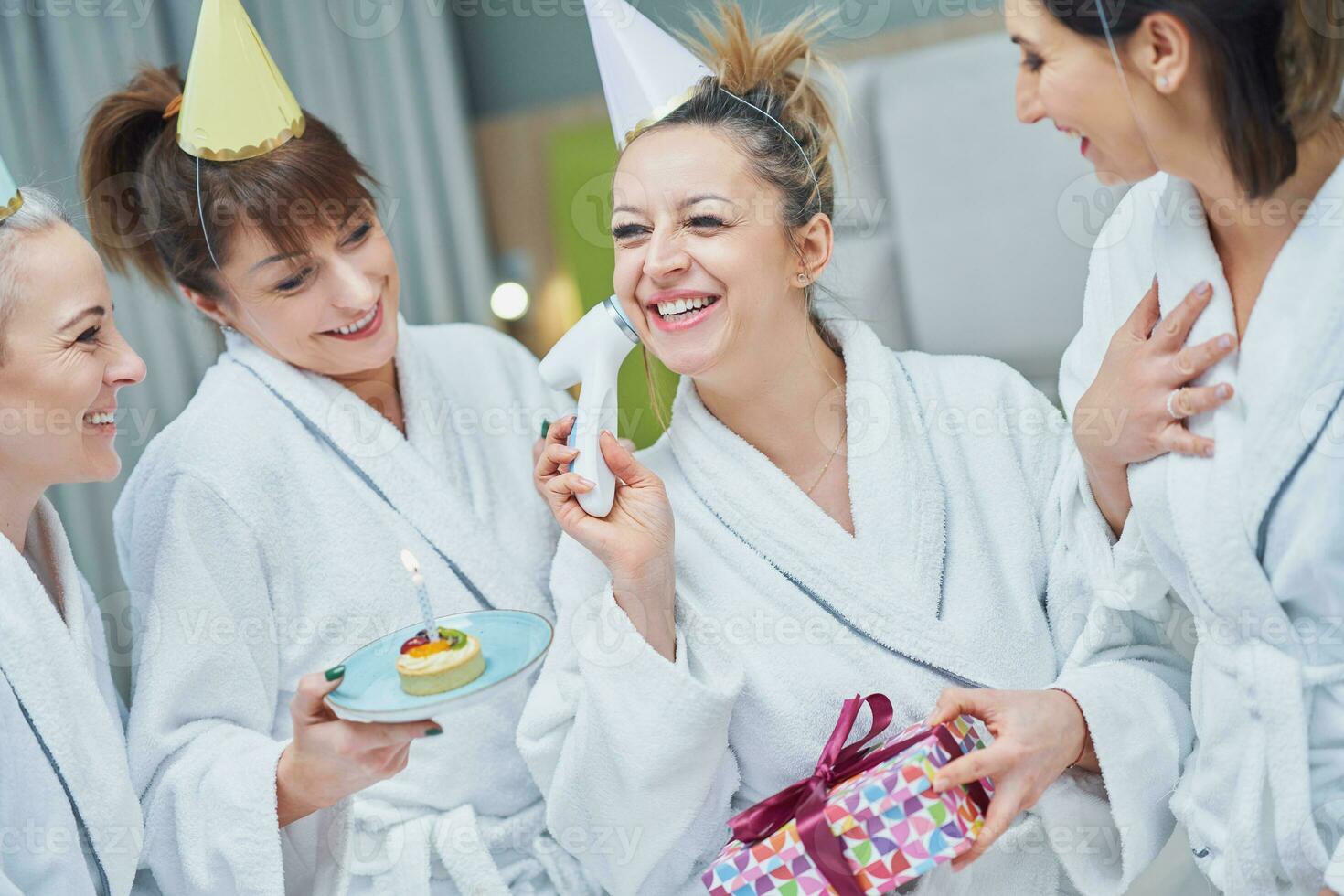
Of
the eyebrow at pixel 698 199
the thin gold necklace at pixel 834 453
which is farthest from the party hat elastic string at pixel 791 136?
Result: the thin gold necklace at pixel 834 453

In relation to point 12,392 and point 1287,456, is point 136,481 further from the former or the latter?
point 1287,456

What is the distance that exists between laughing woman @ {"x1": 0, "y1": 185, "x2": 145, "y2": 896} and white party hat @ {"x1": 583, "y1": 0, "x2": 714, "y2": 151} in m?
0.58

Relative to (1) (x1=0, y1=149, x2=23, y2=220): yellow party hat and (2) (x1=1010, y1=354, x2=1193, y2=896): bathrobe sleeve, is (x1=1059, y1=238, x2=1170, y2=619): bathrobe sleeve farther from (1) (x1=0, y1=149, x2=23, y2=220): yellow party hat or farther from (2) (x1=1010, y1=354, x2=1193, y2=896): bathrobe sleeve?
(1) (x1=0, y1=149, x2=23, y2=220): yellow party hat

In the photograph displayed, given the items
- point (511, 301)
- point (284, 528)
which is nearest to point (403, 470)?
point (284, 528)

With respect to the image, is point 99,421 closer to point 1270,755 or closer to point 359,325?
point 359,325

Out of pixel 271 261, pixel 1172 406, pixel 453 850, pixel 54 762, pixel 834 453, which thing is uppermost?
pixel 271 261

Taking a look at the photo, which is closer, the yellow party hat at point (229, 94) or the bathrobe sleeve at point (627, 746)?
the bathrobe sleeve at point (627, 746)

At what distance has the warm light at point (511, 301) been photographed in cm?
322

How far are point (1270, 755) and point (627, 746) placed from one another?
0.57 meters

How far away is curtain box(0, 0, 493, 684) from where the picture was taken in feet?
8.61

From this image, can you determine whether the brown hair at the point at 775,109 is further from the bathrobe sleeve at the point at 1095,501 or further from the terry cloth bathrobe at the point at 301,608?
the terry cloth bathrobe at the point at 301,608

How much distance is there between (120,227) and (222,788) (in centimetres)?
71

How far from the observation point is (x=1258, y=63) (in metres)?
0.89

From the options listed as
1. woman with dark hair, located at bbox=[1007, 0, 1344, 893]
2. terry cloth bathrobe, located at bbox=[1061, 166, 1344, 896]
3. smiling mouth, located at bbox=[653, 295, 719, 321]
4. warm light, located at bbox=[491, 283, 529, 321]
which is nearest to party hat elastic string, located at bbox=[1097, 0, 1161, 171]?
woman with dark hair, located at bbox=[1007, 0, 1344, 893]
